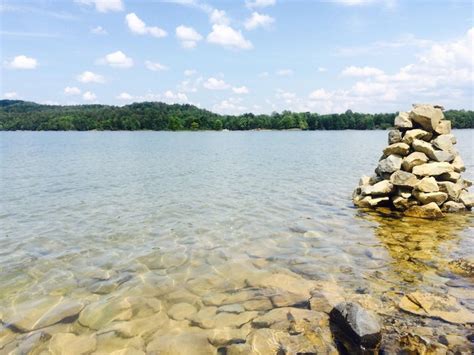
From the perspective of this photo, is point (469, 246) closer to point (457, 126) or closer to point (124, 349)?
point (124, 349)

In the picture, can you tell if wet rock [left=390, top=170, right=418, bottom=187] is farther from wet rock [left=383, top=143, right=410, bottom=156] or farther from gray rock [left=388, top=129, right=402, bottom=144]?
gray rock [left=388, top=129, right=402, bottom=144]

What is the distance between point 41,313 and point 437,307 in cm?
723

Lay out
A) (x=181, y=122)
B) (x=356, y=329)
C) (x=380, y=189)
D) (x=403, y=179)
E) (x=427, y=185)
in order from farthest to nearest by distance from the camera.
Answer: (x=181, y=122) → (x=380, y=189) → (x=403, y=179) → (x=427, y=185) → (x=356, y=329)

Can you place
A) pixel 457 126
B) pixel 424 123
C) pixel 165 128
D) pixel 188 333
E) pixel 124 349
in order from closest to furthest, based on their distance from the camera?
1. pixel 124 349
2. pixel 188 333
3. pixel 424 123
4. pixel 457 126
5. pixel 165 128

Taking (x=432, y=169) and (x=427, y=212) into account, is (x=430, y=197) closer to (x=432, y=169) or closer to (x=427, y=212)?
(x=427, y=212)

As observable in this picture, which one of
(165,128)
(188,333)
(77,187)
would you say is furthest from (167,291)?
(165,128)

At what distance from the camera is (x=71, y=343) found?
5.83 meters

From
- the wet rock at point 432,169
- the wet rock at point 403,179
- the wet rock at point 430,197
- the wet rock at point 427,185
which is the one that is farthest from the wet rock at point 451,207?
the wet rock at point 403,179

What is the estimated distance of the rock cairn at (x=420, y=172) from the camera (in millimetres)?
14539

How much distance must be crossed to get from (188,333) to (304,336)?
1.89 metres

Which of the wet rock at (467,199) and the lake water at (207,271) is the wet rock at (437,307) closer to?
the lake water at (207,271)

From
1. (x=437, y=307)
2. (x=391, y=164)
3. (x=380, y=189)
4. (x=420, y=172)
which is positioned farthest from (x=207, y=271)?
(x=420, y=172)

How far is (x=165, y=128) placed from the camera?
185 m

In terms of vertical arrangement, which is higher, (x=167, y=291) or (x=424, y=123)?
(x=424, y=123)
